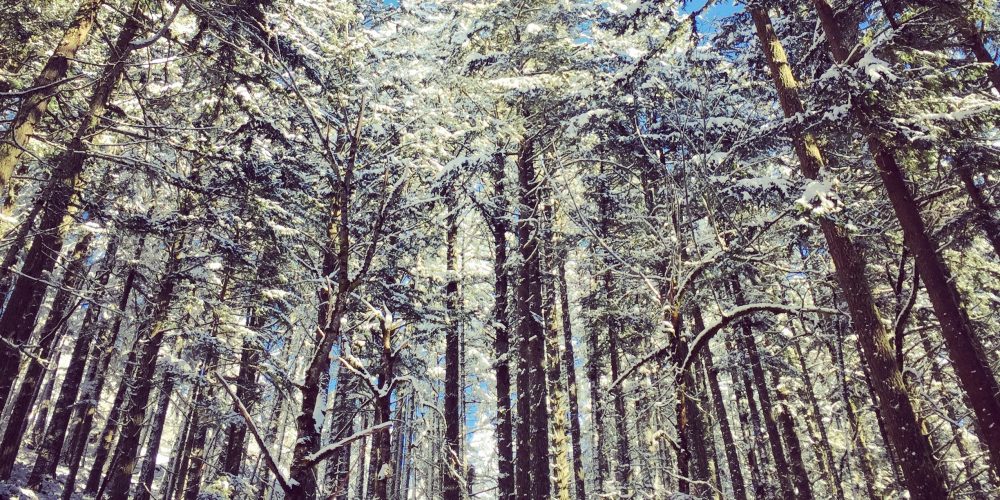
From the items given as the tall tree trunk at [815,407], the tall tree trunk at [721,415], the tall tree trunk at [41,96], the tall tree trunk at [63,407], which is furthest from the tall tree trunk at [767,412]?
the tall tree trunk at [63,407]

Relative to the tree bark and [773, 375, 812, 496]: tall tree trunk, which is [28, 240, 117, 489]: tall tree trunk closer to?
the tree bark

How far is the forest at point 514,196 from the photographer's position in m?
6.90

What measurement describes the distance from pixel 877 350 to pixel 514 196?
8865 millimetres

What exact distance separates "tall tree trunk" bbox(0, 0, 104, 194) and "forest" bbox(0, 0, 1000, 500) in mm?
53

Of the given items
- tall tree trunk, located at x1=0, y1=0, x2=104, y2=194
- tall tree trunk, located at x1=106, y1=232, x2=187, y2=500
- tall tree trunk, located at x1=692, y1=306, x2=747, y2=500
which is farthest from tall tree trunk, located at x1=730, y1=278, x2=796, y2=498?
tall tree trunk, located at x1=0, y1=0, x2=104, y2=194

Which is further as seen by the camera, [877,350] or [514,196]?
[514,196]

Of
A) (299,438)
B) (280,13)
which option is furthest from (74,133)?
(299,438)

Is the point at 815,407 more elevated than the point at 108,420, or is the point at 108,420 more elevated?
the point at 815,407

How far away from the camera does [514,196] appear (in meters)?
13.6

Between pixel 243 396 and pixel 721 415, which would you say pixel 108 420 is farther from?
pixel 721 415

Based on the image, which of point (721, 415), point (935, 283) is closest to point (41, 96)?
point (935, 283)

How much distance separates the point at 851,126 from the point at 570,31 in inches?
330

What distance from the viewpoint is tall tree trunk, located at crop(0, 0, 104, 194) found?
6.89 meters

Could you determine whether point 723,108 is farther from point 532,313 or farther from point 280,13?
point 280,13
